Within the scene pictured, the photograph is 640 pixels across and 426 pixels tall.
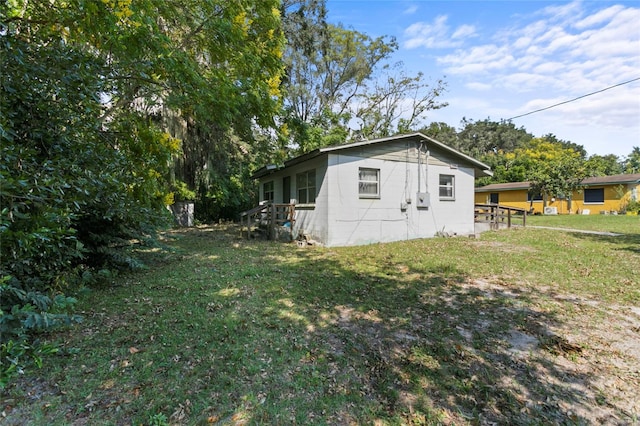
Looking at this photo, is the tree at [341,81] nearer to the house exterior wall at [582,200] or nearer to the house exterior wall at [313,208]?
the house exterior wall at [313,208]

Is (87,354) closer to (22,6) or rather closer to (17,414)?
(17,414)

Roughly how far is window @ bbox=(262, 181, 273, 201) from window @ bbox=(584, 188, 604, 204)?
2444cm

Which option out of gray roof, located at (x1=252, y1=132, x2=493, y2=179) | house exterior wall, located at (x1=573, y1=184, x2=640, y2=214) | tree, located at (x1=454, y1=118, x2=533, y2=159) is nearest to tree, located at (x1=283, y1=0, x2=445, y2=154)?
gray roof, located at (x1=252, y1=132, x2=493, y2=179)

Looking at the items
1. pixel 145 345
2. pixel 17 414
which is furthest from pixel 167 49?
pixel 17 414

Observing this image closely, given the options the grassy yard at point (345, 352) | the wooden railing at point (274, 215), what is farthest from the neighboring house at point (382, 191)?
the grassy yard at point (345, 352)

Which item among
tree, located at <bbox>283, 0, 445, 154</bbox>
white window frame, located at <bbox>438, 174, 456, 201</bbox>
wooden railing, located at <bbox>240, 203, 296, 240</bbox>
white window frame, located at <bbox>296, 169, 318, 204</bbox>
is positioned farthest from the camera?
tree, located at <bbox>283, 0, 445, 154</bbox>

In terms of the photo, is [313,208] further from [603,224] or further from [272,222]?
[603,224]

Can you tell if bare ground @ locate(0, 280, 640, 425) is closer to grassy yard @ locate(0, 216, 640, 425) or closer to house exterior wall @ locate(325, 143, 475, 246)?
grassy yard @ locate(0, 216, 640, 425)

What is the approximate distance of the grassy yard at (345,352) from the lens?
7.12 feet

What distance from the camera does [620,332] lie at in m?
3.38

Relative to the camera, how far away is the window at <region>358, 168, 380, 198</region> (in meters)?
9.70

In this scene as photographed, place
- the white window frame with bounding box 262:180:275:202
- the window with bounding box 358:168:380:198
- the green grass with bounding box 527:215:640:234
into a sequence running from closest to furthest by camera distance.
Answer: the window with bounding box 358:168:380:198 → the green grass with bounding box 527:215:640:234 → the white window frame with bounding box 262:180:275:202

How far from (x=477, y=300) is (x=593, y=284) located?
2.51m

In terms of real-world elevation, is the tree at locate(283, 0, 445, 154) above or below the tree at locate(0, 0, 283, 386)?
above
